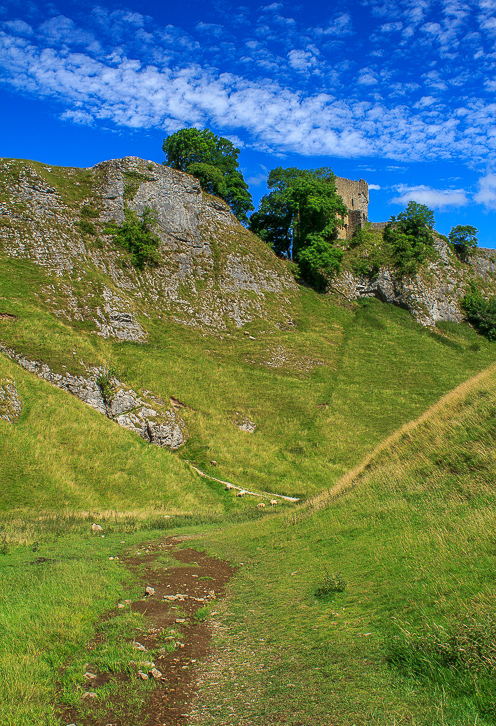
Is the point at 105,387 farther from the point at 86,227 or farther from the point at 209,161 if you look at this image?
the point at 209,161

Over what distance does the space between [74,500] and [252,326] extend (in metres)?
35.2

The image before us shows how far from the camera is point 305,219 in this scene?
6950 cm

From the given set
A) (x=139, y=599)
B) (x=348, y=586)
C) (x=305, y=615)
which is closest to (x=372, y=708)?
(x=305, y=615)

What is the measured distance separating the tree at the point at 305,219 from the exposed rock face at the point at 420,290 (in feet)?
16.4

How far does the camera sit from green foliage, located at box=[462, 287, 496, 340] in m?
68.9

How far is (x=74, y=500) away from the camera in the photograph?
2258cm

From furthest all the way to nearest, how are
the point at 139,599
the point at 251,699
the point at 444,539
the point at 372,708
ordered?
the point at 139,599 < the point at 444,539 < the point at 251,699 < the point at 372,708

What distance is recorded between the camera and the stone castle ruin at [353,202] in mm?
79312

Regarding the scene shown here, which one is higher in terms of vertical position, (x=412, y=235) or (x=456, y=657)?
(x=412, y=235)

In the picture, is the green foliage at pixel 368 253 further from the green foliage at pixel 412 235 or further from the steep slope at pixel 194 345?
the steep slope at pixel 194 345

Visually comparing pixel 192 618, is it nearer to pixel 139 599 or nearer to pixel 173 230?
pixel 139 599

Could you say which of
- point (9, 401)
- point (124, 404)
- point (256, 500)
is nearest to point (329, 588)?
point (256, 500)

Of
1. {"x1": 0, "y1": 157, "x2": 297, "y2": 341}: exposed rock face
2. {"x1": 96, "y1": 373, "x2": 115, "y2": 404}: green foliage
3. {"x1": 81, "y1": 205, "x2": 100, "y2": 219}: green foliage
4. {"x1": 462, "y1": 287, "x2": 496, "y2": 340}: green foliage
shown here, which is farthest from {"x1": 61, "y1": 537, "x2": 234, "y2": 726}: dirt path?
{"x1": 462, "y1": 287, "x2": 496, "y2": 340}: green foliage

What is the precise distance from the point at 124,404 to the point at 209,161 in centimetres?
5366
